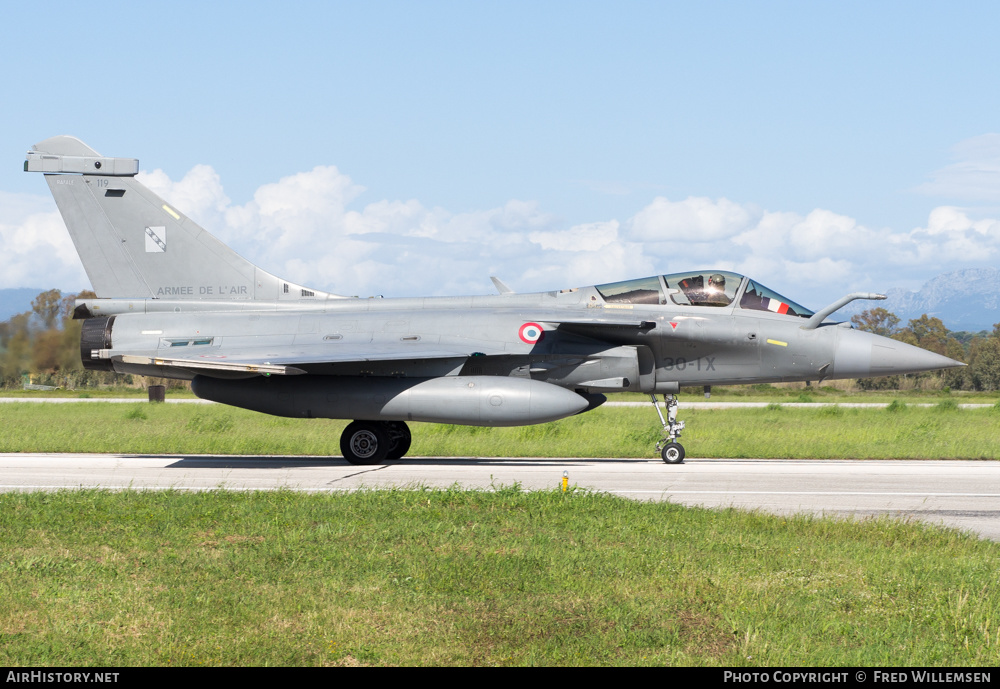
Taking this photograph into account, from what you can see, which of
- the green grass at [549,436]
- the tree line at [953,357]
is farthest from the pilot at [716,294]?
the tree line at [953,357]

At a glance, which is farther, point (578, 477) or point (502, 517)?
point (578, 477)

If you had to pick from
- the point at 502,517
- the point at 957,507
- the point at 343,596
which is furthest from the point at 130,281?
the point at 957,507

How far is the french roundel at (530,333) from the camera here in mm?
16303

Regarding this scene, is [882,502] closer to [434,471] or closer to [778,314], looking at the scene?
[778,314]

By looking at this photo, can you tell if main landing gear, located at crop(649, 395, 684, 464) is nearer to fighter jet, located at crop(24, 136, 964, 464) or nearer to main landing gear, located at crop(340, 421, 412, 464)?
fighter jet, located at crop(24, 136, 964, 464)

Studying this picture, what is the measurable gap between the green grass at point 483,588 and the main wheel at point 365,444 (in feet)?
21.6

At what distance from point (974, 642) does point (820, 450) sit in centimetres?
1373

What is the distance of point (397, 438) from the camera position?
1722cm

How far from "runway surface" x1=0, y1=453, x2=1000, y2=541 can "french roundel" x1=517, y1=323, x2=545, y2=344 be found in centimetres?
216

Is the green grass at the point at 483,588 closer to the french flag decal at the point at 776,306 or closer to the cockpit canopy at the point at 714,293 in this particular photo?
the cockpit canopy at the point at 714,293

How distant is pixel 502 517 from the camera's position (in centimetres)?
959

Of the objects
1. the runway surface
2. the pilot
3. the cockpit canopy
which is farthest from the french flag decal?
the runway surface

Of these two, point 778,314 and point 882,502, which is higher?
point 778,314
